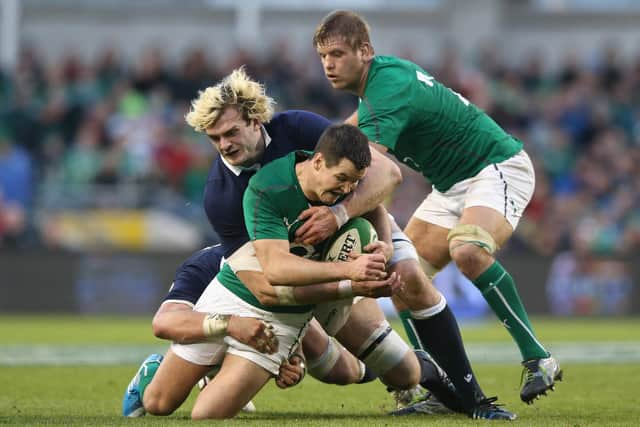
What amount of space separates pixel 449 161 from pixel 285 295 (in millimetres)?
1721

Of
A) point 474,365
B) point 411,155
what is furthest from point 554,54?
point 411,155

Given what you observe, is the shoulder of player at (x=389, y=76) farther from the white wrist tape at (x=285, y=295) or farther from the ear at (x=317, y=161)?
the white wrist tape at (x=285, y=295)

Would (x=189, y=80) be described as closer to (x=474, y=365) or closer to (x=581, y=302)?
(x=581, y=302)

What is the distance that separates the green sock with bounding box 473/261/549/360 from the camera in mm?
6871

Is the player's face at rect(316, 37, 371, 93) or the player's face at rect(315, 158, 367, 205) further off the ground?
the player's face at rect(316, 37, 371, 93)

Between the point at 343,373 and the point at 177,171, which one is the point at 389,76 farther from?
the point at 177,171

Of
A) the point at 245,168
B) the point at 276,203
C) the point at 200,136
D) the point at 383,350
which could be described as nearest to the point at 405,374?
the point at 383,350

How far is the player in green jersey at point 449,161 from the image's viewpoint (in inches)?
269

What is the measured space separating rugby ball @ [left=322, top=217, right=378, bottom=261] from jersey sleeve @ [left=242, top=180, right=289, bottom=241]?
0.27m

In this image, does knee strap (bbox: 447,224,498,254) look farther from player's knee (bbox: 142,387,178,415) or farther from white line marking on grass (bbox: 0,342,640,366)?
white line marking on grass (bbox: 0,342,640,366)

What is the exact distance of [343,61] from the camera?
6930 mm

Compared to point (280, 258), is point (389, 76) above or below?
above

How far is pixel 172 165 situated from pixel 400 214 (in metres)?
3.29

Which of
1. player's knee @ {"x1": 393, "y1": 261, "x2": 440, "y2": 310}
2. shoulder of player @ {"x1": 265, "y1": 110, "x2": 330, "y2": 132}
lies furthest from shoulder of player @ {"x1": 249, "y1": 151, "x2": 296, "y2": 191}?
player's knee @ {"x1": 393, "y1": 261, "x2": 440, "y2": 310}
